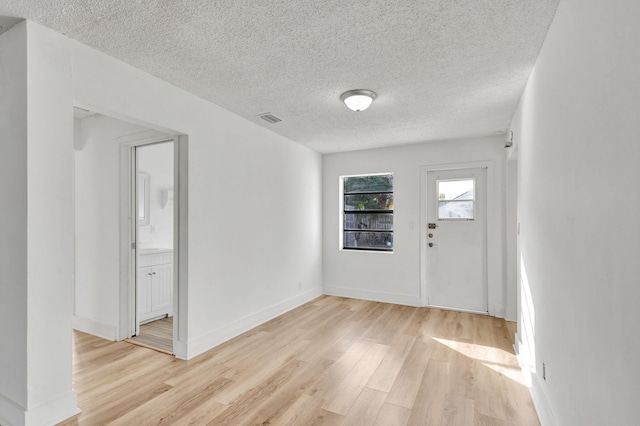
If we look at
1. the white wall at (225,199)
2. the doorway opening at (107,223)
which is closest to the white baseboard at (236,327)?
the white wall at (225,199)

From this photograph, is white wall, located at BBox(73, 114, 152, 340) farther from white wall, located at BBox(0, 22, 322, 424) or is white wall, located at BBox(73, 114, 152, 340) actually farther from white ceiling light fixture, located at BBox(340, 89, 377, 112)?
white ceiling light fixture, located at BBox(340, 89, 377, 112)

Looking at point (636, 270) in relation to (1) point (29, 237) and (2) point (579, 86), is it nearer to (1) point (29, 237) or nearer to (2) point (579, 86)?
(2) point (579, 86)

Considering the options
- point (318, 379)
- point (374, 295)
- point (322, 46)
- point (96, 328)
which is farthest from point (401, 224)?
point (96, 328)

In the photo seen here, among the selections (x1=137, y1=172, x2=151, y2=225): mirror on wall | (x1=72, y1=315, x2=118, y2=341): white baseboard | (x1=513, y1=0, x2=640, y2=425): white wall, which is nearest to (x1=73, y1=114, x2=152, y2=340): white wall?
(x1=72, y1=315, x2=118, y2=341): white baseboard

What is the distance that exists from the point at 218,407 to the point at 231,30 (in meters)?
2.53

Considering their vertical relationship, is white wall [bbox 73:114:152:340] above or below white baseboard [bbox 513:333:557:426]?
above

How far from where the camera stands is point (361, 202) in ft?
18.0

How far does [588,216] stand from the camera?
132 cm

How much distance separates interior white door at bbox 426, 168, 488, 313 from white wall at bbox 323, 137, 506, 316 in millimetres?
146

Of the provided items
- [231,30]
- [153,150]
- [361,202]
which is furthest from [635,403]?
[153,150]

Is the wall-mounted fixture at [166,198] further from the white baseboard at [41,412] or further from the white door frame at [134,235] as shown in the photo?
the white baseboard at [41,412]

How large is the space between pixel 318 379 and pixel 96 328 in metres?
2.69

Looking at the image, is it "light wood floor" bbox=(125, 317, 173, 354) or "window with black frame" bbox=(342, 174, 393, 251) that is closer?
"light wood floor" bbox=(125, 317, 173, 354)

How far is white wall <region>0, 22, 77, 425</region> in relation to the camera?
1.98 meters
